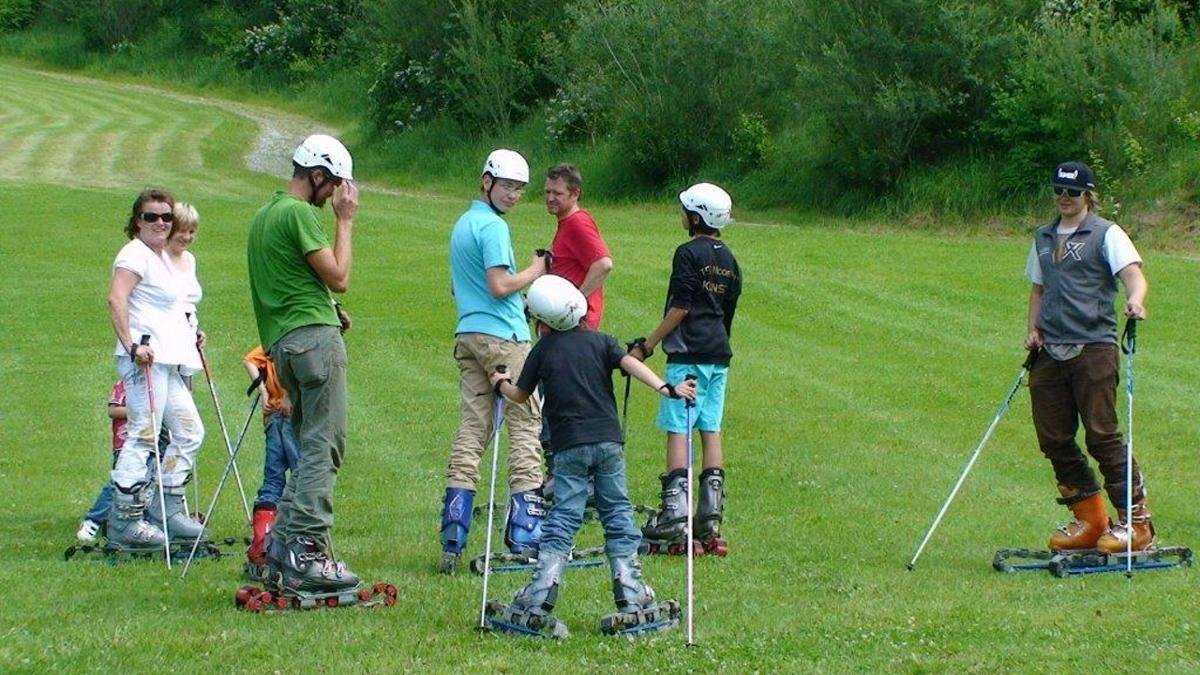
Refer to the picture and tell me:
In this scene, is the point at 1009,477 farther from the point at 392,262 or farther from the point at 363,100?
the point at 363,100

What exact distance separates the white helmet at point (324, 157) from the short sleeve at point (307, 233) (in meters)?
0.31

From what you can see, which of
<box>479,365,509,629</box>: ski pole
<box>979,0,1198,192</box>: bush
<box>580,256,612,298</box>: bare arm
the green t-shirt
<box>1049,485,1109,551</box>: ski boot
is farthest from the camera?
<box>979,0,1198,192</box>: bush

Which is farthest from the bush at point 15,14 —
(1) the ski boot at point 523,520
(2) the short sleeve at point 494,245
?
(1) the ski boot at point 523,520

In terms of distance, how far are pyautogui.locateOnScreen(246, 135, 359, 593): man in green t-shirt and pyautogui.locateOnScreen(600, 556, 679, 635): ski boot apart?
143 centimetres

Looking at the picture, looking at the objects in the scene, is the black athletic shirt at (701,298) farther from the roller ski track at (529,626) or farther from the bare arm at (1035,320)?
the roller ski track at (529,626)

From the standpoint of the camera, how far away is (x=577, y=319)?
27.6 ft

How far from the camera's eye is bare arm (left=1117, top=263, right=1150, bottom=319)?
30.9 feet

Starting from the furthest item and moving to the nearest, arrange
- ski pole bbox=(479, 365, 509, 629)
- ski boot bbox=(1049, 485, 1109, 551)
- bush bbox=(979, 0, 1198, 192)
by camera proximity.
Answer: bush bbox=(979, 0, 1198, 192) → ski boot bbox=(1049, 485, 1109, 551) → ski pole bbox=(479, 365, 509, 629)

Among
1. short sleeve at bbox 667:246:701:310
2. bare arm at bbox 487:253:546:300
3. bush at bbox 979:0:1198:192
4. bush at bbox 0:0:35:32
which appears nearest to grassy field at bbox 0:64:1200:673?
short sleeve at bbox 667:246:701:310

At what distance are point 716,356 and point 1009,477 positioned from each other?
12.1 feet

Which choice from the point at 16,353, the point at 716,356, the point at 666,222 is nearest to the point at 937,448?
the point at 716,356

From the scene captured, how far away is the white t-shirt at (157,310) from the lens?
996 cm

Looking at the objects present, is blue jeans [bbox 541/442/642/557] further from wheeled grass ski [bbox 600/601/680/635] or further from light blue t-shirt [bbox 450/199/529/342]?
light blue t-shirt [bbox 450/199/529/342]

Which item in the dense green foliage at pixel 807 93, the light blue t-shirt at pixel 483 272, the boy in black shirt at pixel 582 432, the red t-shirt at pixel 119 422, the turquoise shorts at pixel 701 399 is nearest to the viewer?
the boy in black shirt at pixel 582 432
